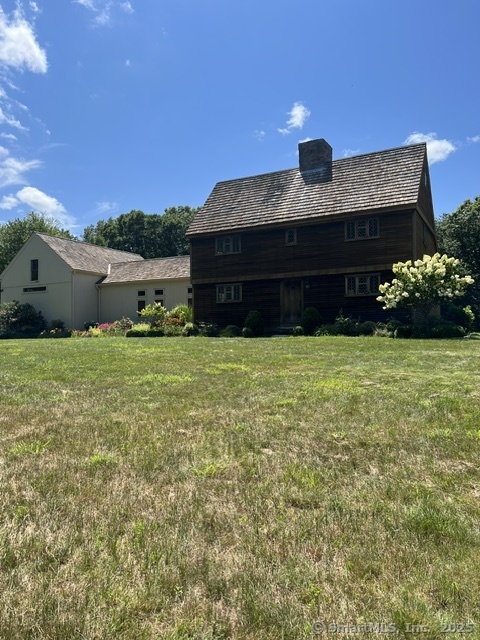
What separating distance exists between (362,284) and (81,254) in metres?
26.0

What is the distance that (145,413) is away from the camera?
5387mm

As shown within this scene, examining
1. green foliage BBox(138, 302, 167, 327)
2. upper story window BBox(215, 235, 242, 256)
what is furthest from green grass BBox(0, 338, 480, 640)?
upper story window BBox(215, 235, 242, 256)

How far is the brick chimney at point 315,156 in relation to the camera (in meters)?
24.5

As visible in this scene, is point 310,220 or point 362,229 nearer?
point 362,229

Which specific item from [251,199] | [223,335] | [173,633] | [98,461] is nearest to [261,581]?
[173,633]

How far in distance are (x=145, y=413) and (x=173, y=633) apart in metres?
3.70

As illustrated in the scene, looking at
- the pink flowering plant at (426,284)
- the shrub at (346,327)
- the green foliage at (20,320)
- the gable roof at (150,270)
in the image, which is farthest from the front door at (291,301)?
the green foliage at (20,320)

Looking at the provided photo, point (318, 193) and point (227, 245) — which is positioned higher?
point (318, 193)

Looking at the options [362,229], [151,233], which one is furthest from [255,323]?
[151,233]

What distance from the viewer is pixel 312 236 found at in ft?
73.7

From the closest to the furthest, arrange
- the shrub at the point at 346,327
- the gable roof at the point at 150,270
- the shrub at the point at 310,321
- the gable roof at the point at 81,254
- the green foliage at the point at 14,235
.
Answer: the shrub at the point at 346,327
the shrub at the point at 310,321
the gable roof at the point at 150,270
the gable roof at the point at 81,254
the green foliage at the point at 14,235

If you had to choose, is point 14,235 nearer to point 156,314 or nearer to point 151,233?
point 151,233

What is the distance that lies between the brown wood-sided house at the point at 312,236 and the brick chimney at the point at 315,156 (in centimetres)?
6

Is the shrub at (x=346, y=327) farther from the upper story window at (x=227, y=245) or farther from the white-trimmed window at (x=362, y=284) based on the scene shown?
the upper story window at (x=227, y=245)
